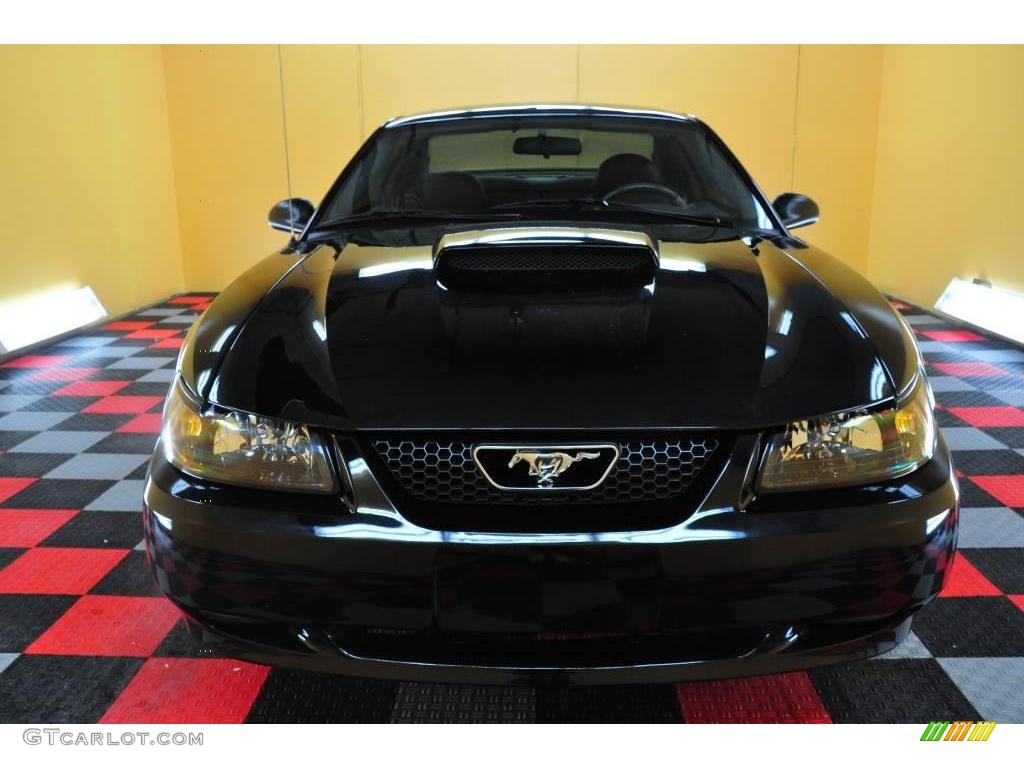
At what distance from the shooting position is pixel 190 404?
52.2 inches

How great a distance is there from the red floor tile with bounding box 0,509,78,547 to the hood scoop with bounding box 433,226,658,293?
4.71 feet

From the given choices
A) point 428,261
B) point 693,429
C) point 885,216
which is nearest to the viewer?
point 693,429

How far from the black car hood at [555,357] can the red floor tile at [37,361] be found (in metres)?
3.32

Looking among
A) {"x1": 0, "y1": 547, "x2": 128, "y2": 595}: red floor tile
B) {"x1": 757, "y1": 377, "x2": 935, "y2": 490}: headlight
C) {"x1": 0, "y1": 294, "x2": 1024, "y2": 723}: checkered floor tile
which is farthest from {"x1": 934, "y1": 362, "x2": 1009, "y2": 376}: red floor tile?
→ {"x1": 0, "y1": 547, "x2": 128, "y2": 595}: red floor tile

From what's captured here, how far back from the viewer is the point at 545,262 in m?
1.52

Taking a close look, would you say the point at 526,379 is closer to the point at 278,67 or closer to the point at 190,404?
the point at 190,404

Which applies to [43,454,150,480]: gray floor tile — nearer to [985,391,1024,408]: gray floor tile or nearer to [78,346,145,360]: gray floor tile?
[78,346,145,360]: gray floor tile

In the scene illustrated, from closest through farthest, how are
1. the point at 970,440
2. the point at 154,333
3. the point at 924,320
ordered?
the point at 970,440 → the point at 154,333 → the point at 924,320

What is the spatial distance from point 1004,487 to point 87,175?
5059mm

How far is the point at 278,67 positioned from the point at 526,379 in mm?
5743

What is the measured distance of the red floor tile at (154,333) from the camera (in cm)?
499

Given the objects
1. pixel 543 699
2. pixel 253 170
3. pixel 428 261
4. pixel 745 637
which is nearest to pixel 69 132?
pixel 253 170

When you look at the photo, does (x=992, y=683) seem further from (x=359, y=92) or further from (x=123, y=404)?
(x=359, y=92)
